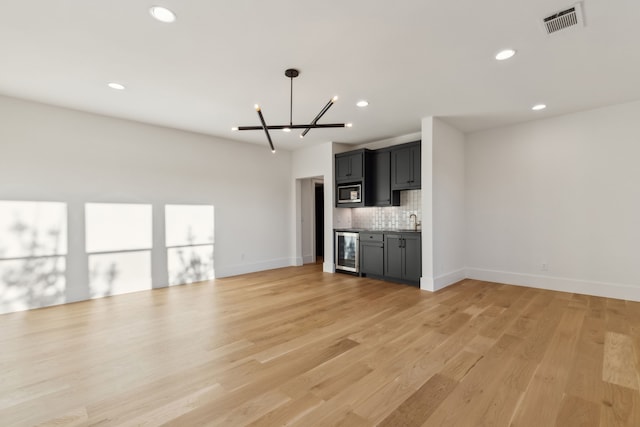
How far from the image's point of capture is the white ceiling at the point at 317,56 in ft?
7.16

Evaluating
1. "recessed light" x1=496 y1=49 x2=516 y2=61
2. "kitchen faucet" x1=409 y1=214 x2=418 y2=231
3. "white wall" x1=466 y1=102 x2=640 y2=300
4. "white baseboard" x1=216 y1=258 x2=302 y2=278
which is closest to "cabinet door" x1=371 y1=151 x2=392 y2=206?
"kitchen faucet" x1=409 y1=214 x2=418 y2=231

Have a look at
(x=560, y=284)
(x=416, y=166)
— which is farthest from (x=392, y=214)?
(x=560, y=284)

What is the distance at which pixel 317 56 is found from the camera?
9.15ft

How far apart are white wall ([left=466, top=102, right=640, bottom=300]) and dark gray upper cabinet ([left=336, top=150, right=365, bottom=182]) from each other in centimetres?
207

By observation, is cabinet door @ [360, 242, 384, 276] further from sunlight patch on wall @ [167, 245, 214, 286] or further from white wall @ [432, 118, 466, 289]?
sunlight patch on wall @ [167, 245, 214, 286]

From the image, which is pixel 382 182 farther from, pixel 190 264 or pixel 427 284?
pixel 190 264

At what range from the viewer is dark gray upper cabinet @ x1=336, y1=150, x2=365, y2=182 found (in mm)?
5781

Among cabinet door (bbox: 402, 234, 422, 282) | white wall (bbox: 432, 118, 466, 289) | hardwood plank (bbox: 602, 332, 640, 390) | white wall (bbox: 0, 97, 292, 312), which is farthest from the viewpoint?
cabinet door (bbox: 402, 234, 422, 282)

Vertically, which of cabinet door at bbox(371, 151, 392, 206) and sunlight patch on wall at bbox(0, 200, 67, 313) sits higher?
cabinet door at bbox(371, 151, 392, 206)

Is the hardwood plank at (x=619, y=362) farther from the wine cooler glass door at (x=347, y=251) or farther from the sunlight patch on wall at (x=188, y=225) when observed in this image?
the sunlight patch on wall at (x=188, y=225)

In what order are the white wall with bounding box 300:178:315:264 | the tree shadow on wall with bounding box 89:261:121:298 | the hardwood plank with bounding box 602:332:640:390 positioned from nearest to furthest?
the hardwood plank with bounding box 602:332:640:390 → the tree shadow on wall with bounding box 89:261:121:298 → the white wall with bounding box 300:178:315:264

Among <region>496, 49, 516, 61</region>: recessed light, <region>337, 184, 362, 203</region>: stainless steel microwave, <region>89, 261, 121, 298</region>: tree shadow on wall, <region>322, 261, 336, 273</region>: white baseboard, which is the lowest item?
<region>322, 261, 336, 273</region>: white baseboard

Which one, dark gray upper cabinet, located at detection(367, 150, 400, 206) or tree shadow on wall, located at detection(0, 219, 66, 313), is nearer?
tree shadow on wall, located at detection(0, 219, 66, 313)

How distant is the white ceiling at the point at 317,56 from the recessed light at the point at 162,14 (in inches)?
1.9
